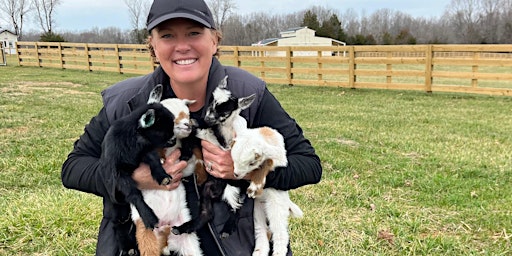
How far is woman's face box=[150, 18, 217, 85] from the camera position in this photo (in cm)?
220

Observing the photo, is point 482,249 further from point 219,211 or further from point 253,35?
point 253,35

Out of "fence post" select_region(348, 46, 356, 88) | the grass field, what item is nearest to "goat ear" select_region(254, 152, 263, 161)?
the grass field

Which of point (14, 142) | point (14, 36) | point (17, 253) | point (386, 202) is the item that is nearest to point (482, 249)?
point (386, 202)

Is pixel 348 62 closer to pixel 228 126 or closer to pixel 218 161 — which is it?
pixel 228 126

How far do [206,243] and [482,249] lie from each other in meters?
2.72

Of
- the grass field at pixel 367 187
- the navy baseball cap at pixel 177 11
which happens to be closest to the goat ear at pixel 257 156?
the navy baseball cap at pixel 177 11

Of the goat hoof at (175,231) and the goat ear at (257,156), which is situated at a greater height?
the goat ear at (257,156)

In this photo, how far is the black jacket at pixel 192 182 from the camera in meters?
2.23

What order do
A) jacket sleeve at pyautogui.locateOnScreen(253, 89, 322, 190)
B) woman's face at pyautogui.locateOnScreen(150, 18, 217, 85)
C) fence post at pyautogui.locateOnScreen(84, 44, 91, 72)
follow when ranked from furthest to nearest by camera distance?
1. fence post at pyautogui.locateOnScreen(84, 44, 91, 72)
2. jacket sleeve at pyautogui.locateOnScreen(253, 89, 322, 190)
3. woman's face at pyautogui.locateOnScreen(150, 18, 217, 85)

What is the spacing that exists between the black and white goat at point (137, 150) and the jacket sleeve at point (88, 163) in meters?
0.21

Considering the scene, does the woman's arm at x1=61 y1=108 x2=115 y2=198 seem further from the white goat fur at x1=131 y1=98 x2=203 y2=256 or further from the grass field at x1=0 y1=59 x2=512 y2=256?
the grass field at x1=0 y1=59 x2=512 y2=256

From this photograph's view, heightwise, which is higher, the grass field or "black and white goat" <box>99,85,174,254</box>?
"black and white goat" <box>99,85,174,254</box>

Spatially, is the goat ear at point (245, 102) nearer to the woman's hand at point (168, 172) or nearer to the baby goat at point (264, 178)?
the baby goat at point (264, 178)

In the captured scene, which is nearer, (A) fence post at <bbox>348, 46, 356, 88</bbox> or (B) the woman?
(B) the woman
